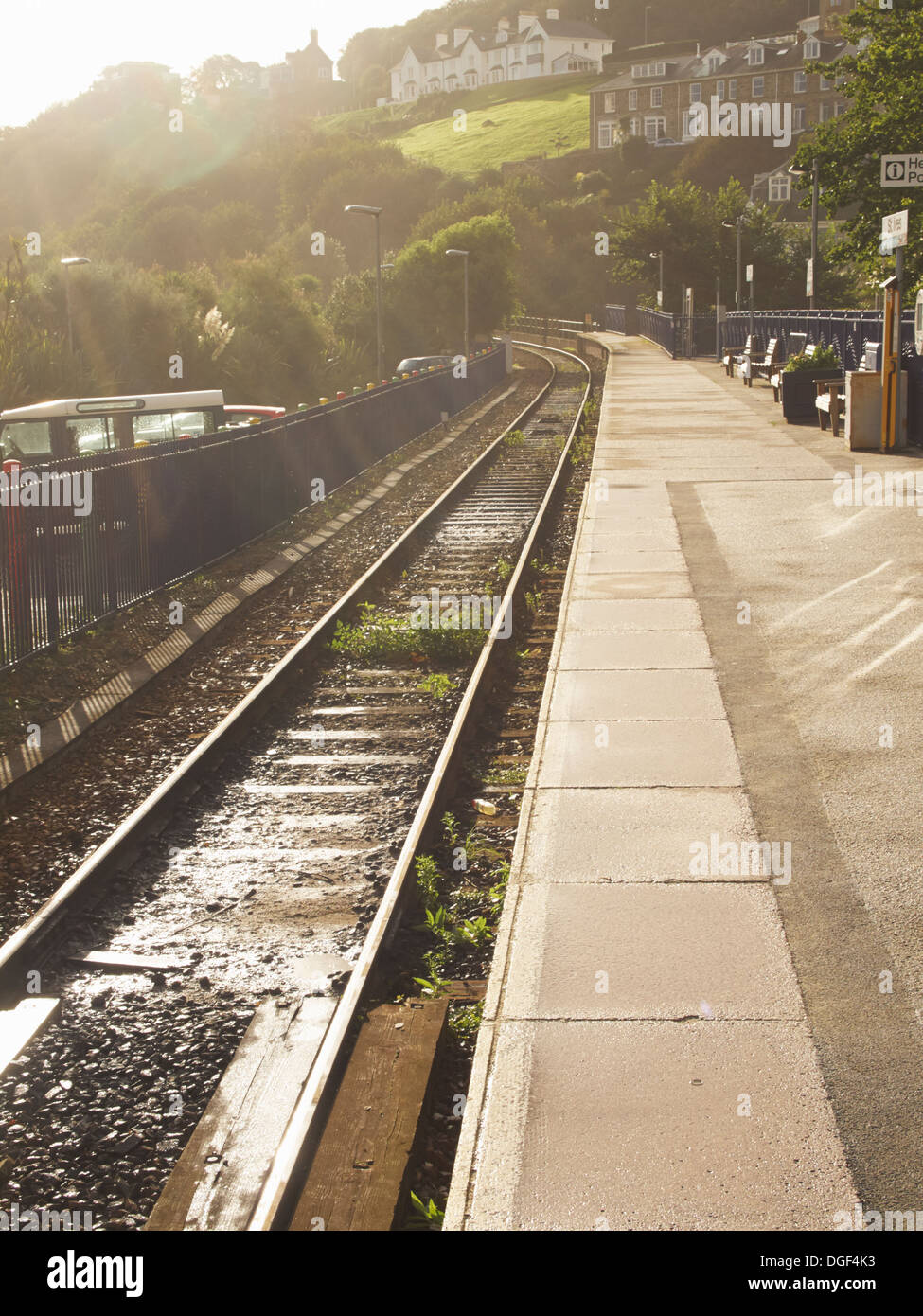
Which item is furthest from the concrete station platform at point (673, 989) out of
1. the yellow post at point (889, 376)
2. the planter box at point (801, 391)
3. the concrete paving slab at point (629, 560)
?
the planter box at point (801, 391)

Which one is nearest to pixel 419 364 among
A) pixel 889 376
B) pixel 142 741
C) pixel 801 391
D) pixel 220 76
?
pixel 801 391

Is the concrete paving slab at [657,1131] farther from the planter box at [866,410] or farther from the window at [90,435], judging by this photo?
the planter box at [866,410]

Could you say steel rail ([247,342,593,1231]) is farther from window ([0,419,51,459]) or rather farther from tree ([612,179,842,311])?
tree ([612,179,842,311])

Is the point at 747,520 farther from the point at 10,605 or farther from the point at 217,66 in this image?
the point at 217,66

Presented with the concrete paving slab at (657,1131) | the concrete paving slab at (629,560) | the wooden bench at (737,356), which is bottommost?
the concrete paving slab at (657,1131)

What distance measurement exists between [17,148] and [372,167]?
3318 cm

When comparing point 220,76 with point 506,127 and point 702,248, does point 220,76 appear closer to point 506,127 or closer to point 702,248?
point 506,127

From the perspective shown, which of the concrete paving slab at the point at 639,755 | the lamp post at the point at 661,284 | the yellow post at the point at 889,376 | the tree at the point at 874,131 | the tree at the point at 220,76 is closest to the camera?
the concrete paving slab at the point at 639,755

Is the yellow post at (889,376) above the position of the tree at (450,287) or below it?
below

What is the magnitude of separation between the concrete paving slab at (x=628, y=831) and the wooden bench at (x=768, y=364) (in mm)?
29343

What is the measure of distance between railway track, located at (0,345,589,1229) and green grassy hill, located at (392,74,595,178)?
13582 centimetres

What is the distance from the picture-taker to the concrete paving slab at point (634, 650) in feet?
33.0

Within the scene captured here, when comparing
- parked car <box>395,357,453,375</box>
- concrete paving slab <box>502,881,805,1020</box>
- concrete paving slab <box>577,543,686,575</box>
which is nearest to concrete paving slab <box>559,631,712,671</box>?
concrete paving slab <box>577,543,686,575</box>

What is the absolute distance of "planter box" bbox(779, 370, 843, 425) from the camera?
2650 cm
